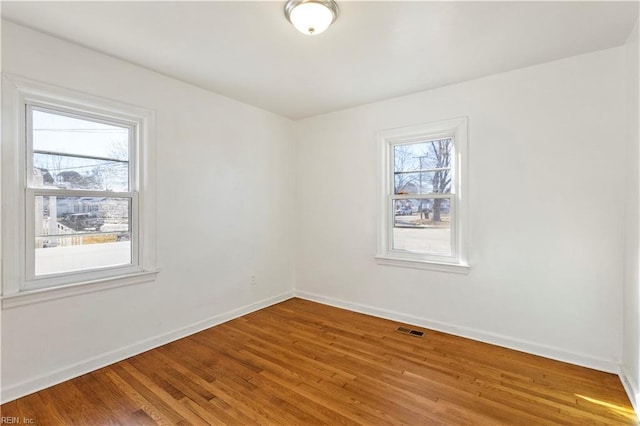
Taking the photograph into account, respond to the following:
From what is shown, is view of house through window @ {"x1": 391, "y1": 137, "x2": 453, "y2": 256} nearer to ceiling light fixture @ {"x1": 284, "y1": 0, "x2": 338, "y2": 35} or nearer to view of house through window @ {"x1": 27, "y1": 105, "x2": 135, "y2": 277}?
ceiling light fixture @ {"x1": 284, "y1": 0, "x2": 338, "y2": 35}

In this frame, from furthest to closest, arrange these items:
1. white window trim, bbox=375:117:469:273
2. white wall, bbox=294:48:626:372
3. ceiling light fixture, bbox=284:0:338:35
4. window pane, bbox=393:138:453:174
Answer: window pane, bbox=393:138:453:174, white window trim, bbox=375:117:469:273, white wall, bbox=294:48:626:372, ceiling light fixture, bbox=284:0:338:35

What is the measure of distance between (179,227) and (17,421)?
1.76m

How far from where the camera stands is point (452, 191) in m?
3.32

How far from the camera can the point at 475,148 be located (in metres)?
3.10

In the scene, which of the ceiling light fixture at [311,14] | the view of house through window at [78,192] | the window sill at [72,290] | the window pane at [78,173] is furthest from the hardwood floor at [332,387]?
the ceiling light fixture at [311,14]

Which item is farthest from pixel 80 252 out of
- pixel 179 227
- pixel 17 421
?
pixel 17 421

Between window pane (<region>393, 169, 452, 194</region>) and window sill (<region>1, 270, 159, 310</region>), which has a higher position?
window pane (<region>393, 169, 452, 194</region>)

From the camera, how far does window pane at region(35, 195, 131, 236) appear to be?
2350 mm

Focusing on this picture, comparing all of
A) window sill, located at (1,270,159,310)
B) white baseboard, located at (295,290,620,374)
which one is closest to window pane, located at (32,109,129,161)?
window sill, located at (1,270,159,310)

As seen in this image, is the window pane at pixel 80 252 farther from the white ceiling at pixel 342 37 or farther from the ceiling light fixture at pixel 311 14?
the ceiling light fixture at pixel 311 14

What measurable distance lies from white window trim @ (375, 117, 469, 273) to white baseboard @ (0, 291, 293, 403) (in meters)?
1.98

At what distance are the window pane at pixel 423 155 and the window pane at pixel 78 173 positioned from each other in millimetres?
2896

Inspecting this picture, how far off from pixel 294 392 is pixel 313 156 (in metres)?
3.00

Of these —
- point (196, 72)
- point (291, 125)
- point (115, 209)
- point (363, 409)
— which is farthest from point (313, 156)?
point (363, 409)
